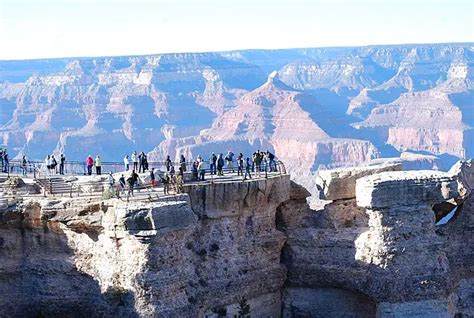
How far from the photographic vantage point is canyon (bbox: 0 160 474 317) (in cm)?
4319

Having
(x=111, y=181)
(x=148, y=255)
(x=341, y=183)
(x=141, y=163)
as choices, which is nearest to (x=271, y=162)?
(x=341, y=183)

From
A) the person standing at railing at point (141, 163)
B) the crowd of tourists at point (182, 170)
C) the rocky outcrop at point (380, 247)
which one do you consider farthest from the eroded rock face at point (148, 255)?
the person standing at railing at point (141, 163)

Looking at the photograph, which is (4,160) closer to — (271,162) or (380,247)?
(271,162)

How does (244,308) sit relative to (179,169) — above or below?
below

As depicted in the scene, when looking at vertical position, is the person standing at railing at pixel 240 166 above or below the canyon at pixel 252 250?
above

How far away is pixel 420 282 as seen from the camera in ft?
155

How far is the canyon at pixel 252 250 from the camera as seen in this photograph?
142 feet

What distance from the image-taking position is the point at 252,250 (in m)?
48.9

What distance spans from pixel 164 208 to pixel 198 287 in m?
5.11

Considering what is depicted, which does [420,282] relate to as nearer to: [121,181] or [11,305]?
[121,181]

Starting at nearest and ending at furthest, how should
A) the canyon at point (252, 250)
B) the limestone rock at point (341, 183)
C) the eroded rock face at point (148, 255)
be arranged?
the eroded rock face at point (148, 255) → the canyon at point (252, 250) → the limestone rock at point (341, 183)

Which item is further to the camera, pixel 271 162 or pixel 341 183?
pixel 271 162

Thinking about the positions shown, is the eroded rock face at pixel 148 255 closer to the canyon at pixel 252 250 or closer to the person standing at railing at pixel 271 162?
the canyon at pixel 252 250

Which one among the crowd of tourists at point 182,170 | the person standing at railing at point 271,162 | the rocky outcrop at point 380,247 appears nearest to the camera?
the crowd of tourists at point 182,170
